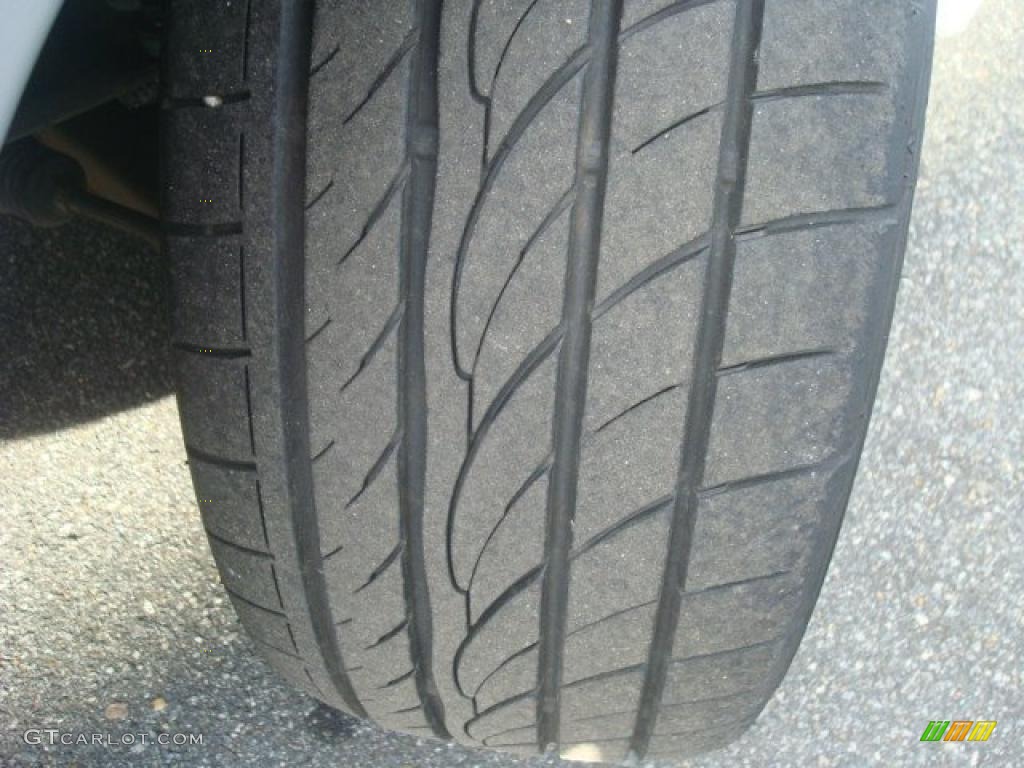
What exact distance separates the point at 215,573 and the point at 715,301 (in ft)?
2.60

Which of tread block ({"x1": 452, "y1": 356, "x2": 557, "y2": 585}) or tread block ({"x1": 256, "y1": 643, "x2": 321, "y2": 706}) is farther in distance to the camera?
tread block ({"x1": 256, "y1": 643, "x2": 321, "y2": 706})

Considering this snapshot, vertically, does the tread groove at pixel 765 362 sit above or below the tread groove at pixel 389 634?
above

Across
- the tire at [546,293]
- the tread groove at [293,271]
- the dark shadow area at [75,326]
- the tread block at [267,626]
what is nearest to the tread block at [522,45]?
the tire at [546,293]

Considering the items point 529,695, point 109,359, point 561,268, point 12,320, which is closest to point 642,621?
point 529,695

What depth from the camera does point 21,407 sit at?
3.96ft

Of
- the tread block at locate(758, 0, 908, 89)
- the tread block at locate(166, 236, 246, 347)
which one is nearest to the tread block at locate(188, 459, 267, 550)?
the tread block at locate(166, 236, 246, 347)

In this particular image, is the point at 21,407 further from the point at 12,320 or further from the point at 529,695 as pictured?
the point at 529,695

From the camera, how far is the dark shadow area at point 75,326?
1.21 m

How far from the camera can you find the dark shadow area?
1210 millimetres

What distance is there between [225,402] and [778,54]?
0.42 metres

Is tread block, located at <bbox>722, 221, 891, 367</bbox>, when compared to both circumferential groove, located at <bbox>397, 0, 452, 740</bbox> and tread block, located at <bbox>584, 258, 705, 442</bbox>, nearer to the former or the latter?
tread block, located at <bbox>584, 258, 705, 442</bbox>

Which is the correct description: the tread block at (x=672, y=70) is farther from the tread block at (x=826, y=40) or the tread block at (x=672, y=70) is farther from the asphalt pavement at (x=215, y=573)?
the asphalt pavement at (x=215, y=573)

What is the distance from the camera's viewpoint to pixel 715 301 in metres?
0.60

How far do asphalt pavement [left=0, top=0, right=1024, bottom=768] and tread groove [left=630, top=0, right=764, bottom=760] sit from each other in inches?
21.2
